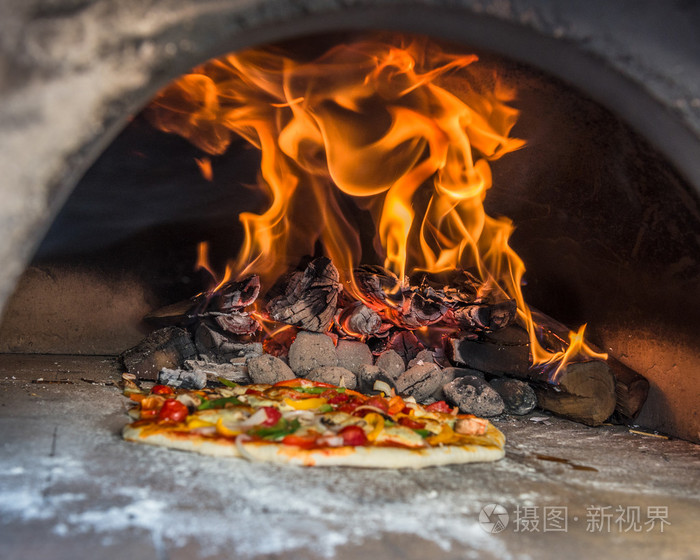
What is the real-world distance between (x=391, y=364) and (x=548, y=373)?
3.42ft

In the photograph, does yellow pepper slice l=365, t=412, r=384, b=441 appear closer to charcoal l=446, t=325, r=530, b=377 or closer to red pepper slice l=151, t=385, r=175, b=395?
red pepper slice l=151, t=385, r=175, b=395

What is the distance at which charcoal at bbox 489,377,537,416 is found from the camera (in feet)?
13.2

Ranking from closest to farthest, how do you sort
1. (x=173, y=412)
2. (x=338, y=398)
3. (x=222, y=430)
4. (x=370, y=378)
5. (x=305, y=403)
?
(x=222, y=430) → (x=173, y=412) → (x=305, y=403) → (x=338, y=398) → (x=370, y=378)

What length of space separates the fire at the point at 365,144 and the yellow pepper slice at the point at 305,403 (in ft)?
4.77

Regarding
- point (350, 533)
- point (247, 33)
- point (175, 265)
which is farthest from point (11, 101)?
point (175, 265)

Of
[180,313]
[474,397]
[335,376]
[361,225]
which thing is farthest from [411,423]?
[361,225]

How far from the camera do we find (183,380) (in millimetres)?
4027

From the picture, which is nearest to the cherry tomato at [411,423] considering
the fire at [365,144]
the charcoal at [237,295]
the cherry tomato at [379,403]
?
the cherry tomato at [379,403]

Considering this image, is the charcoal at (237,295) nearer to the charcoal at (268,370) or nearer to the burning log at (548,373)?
the charcoal at (268,370)

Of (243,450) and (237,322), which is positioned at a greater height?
(237,322)

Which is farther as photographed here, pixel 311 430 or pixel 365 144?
pixel 365 144

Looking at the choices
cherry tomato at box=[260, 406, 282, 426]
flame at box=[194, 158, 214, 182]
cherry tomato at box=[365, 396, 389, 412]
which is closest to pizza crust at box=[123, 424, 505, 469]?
cherry tomato at box=[260, 406, 282, 426]

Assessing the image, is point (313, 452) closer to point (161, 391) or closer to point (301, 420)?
point (301, 420)

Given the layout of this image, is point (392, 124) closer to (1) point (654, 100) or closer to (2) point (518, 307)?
(2) point (518, 307)
